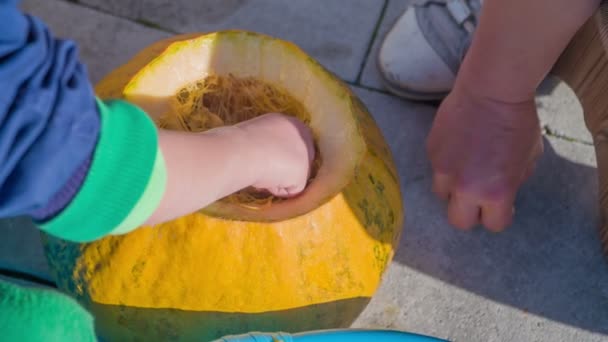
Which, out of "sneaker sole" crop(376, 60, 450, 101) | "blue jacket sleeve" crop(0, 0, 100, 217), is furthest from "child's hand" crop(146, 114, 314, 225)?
"sneaker sole" crop(376, 60, 450, 101)

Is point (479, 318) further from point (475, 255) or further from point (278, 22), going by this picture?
point (278, 22)

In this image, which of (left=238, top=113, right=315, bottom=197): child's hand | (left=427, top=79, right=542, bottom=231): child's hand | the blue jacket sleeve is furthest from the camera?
(left=427, top=79, right=542, bottom=231): child's hand

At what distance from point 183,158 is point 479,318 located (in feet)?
2.45

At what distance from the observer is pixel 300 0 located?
1.69 metres

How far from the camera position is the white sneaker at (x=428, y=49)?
151cm

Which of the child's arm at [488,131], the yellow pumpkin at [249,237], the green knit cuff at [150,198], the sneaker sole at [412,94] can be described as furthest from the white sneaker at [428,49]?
the green knit cuff at [150,198]

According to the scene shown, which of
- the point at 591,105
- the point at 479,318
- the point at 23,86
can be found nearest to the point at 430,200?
the point at 479,318

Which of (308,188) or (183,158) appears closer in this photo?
(183,158)

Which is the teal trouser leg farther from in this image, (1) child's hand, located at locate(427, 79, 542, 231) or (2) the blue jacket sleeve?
(1) child's hand, located at locate(427, 79, 542, 231)

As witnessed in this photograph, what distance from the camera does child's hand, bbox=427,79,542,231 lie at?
132 centimetres

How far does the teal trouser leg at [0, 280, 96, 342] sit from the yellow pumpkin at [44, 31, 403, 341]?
127 mm

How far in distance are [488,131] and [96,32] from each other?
0.92m

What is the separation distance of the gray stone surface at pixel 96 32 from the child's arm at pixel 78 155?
0.80 metres

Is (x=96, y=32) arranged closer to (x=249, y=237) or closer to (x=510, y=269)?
(x=249, y=237)
